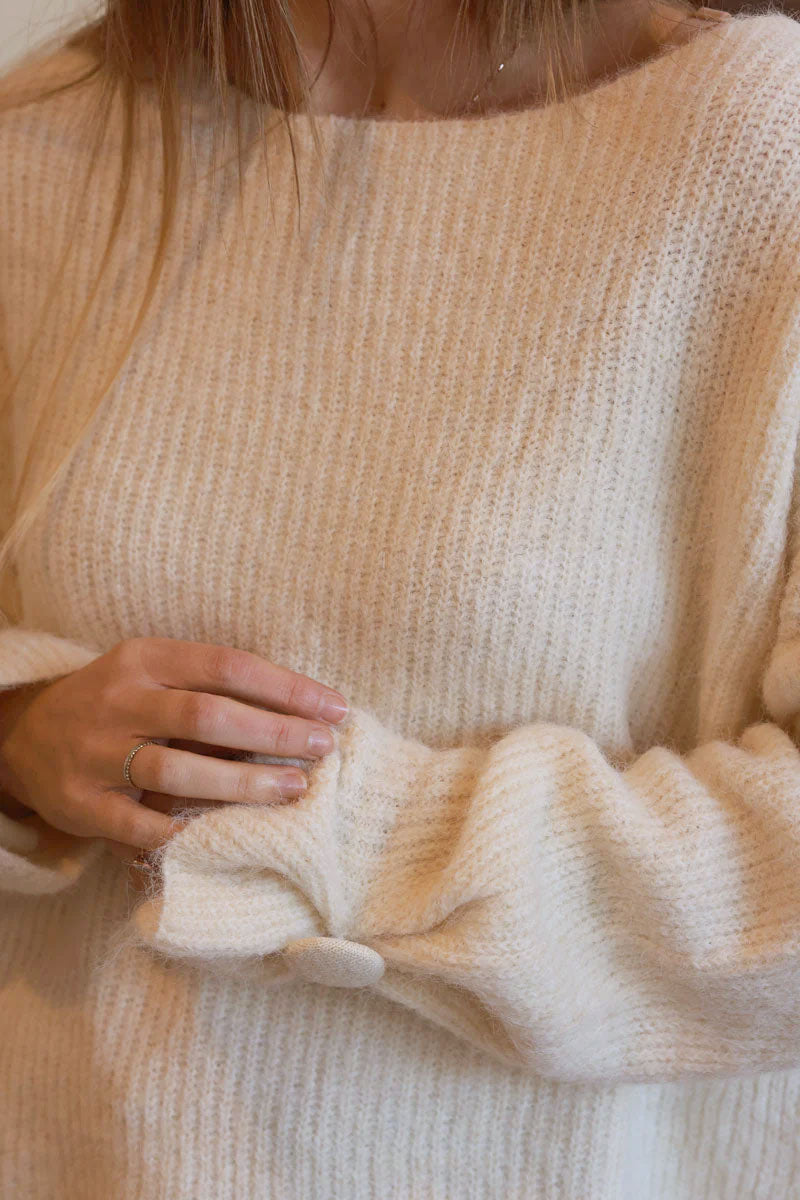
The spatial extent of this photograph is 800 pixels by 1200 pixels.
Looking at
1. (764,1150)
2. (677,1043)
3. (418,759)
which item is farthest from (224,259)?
(764,1150)

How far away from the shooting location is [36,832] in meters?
0.82

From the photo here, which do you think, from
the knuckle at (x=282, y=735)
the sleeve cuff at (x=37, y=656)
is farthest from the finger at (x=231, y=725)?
the sleeve cuff at (x=37, y=656)

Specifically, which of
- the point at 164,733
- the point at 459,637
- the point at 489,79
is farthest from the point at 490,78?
the point at 164,733

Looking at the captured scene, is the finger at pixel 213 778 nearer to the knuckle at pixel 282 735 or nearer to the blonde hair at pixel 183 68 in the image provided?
the knuckle at pixel 282 735

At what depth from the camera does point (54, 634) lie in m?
0.84

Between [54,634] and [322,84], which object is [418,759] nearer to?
[54,634]

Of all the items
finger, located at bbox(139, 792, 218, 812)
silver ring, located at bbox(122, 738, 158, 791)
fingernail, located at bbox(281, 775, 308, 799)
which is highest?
fingernail, located at bbox(281, 775, 308, 799)

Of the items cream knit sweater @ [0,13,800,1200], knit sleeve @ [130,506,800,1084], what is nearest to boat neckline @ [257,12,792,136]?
cream knit sweater @ [0,13,800,1200]

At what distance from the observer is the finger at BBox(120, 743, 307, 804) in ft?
2.16

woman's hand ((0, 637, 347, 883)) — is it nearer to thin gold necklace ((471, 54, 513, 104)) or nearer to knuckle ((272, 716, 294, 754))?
knuckle ((272, 716, 294, 754))

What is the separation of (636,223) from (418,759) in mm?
394

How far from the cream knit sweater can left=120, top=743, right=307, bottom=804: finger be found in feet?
0.07

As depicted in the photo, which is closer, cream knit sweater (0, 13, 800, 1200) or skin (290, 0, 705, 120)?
cream knit sweater (0, 13, 800, 1200)

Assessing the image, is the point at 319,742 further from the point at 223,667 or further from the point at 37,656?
the point at 37,656
